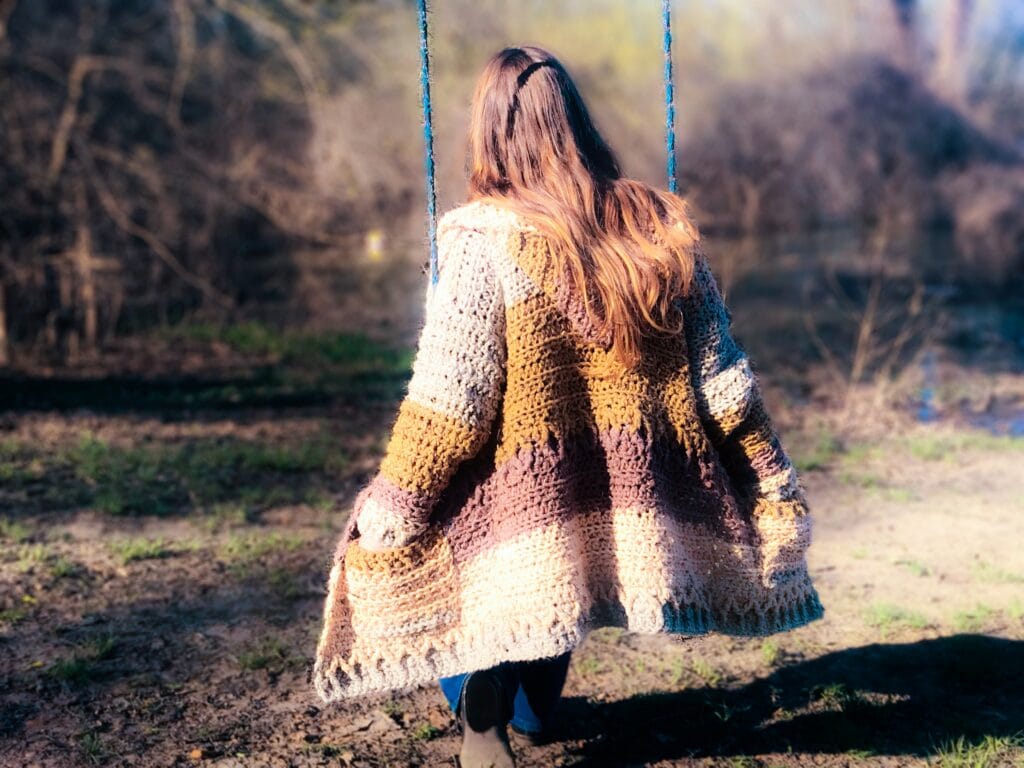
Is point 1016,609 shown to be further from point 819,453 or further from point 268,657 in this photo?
point 268,657

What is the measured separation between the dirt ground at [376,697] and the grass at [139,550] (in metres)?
0.01

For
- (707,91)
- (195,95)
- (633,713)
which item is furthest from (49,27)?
(633,713)

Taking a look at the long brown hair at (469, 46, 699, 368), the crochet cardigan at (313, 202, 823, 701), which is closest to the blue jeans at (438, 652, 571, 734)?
the crochet cardigan at (313, 202, 823, 701)

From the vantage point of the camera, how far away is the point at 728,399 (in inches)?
104

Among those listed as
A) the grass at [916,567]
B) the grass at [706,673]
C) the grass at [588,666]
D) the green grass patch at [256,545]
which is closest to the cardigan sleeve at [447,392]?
the grass at [588,666]

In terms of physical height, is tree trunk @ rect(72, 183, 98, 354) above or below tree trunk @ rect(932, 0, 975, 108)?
below

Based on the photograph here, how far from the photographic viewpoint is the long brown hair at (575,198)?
2.45 meters

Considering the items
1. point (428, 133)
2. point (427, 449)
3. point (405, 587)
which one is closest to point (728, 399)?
point (427, 449)

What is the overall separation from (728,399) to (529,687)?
3.16 ft

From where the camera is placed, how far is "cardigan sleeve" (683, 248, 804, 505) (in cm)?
264

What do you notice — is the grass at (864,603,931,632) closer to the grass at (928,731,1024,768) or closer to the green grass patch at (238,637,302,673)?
the grass at (928,731,1024,768)

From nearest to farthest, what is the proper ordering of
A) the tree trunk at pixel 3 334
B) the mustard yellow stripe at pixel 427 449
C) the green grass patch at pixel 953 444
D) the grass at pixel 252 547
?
the mustard yellow stripe at pixel 427 449
the grass at pixel 252 547
the green grass patch at pixel 953 444
the tree trunk at pixel 3 334

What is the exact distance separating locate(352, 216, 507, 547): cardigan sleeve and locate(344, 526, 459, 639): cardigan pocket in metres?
0.05

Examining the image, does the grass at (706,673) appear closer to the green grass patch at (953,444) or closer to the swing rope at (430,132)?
the swing rope at (430,132)
